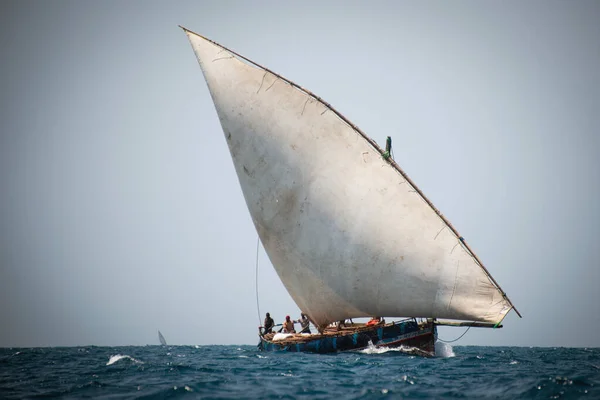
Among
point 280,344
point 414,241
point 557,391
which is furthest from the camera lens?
point 280,344

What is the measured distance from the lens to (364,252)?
20.5 metres

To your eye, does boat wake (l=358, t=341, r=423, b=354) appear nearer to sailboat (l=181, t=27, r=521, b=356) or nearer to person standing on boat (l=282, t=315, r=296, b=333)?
sailboat (l=181, t=27, r=521, b=356)

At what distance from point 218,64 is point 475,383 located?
17861 millimetres

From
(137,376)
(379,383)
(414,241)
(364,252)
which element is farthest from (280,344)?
(379,383)

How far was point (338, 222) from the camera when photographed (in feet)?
68.5

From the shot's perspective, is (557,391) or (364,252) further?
(364,252)

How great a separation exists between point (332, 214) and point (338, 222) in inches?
18.1

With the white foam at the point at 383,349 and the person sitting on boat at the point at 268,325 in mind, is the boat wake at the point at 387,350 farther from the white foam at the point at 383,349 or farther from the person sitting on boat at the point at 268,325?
the person sitting on boat at the point at 268,325

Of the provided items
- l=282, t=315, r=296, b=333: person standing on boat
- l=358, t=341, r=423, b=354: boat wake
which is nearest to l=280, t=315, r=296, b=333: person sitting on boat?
l=282, t=315, r=296, b=333: person standing on boat

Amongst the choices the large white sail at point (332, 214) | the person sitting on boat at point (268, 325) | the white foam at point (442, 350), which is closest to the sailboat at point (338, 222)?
the large white sail at point (332, 214)

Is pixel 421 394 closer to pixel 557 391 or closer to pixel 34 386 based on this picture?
pixel 557 391

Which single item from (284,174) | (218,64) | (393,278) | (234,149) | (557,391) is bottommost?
(557,391)

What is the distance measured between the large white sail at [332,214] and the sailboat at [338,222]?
47 mm

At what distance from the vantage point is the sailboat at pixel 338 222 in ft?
63.1
